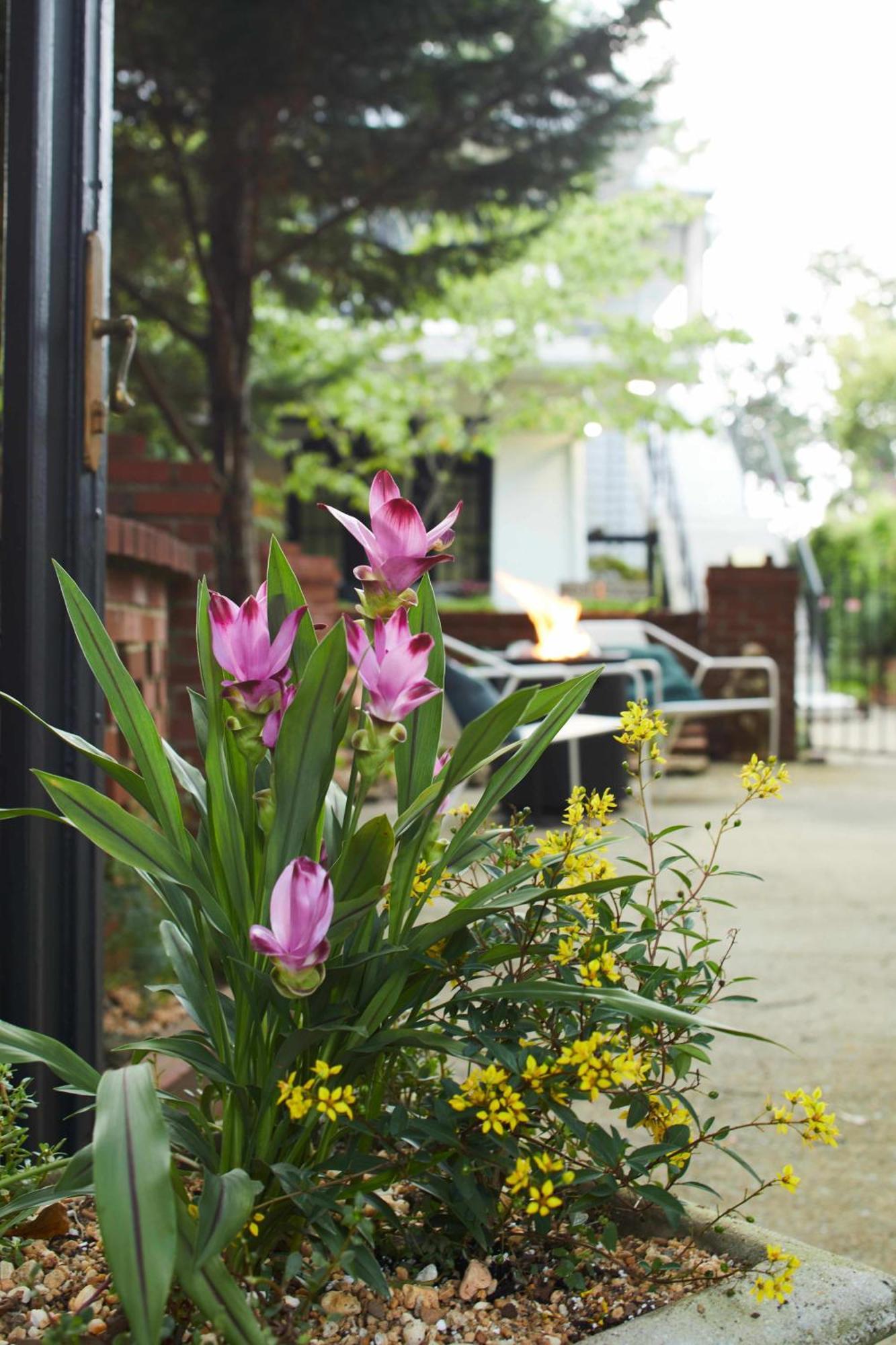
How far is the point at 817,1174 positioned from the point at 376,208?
5646mm

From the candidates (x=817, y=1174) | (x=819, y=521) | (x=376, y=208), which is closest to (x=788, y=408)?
(x=819, y=521)

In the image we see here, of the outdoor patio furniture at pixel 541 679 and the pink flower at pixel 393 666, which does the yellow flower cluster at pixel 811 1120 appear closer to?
the pink flower at pixel 393 666

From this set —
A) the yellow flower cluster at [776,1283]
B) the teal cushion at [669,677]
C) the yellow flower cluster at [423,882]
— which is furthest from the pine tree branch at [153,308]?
the yellow flower cluster at [776,1283]

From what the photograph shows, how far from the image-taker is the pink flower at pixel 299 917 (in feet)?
2.94

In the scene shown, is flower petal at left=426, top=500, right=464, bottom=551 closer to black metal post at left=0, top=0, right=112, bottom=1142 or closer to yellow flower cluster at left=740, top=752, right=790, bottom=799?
yellow flower cluster at left=740, top=752, right=790, bottom=799

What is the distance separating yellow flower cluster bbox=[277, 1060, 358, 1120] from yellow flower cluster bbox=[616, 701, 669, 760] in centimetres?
39

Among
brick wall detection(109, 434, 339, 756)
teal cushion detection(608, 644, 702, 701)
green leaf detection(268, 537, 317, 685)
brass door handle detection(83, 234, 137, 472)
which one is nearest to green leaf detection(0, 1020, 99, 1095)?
green leaf detection(268, 537, 317, 685)

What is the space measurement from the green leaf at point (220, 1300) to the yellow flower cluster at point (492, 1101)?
21 centimetres

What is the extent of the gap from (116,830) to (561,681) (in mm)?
5045

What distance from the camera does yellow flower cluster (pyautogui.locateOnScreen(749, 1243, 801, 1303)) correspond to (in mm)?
986

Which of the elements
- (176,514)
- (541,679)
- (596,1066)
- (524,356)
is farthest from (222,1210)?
(524,356)

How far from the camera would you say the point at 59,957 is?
168 cm

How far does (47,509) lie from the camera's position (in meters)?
1.67

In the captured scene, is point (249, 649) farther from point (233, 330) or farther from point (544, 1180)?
point (233, 330)
